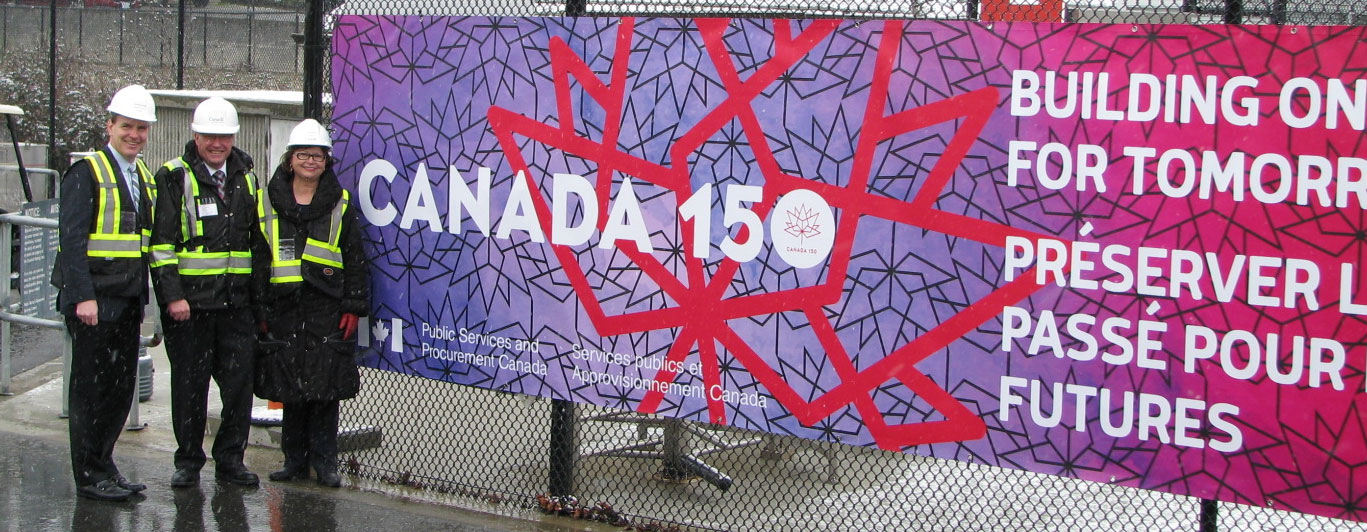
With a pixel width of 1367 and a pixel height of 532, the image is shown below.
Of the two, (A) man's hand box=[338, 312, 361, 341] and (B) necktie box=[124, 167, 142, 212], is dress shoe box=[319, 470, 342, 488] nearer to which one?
(A) man's hand box=[338, 312, 361, 341]

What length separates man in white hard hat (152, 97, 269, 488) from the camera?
6.13 meters

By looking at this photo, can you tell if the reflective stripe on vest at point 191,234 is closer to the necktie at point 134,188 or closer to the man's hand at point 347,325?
the necktie at point 134,188

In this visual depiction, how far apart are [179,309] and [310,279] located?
0.56 meters

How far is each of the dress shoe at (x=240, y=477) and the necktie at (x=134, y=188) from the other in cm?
128

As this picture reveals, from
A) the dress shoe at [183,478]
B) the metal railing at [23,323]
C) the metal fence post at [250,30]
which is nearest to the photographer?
the dress shoe at [183,478]

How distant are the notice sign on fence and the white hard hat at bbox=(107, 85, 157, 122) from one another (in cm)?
254

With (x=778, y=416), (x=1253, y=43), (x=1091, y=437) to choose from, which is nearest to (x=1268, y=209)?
(x=1253, y=43)

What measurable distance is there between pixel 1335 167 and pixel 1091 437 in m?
1.18

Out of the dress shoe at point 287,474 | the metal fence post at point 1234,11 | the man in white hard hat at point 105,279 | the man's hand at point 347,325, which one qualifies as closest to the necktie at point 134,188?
the man in white hard hat at point 105,279

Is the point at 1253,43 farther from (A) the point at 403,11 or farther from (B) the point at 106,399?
(B) the point at 106,399

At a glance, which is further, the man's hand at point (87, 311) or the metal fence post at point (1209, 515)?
the man's hand at point (87, 311)

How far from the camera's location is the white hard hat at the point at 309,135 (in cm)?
624

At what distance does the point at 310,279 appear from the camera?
623 centimetres

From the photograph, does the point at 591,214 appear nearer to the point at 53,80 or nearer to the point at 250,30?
the point at 53,80
